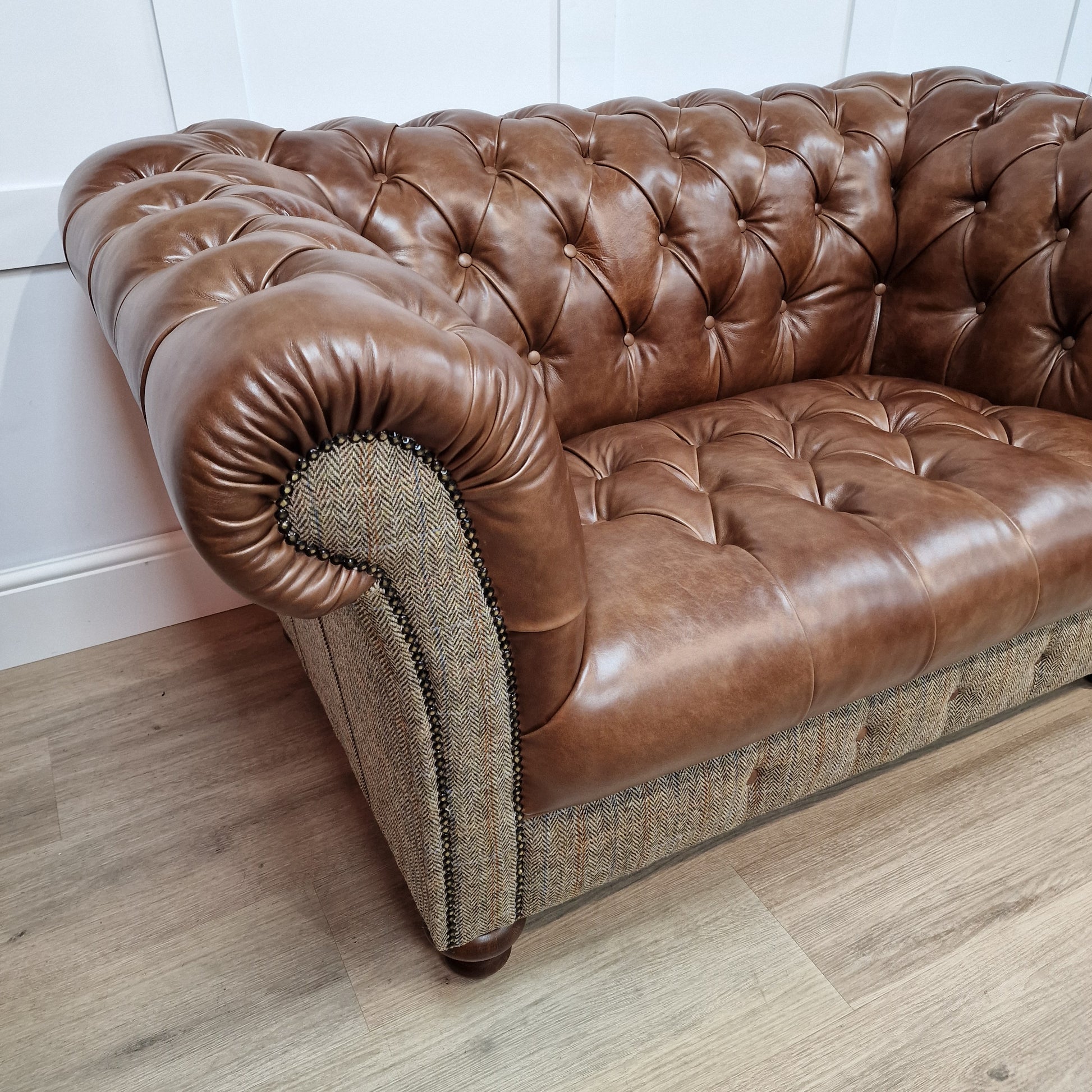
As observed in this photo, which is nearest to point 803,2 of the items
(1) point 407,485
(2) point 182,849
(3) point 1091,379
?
(3) point 1091,379

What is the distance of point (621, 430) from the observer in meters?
1.35

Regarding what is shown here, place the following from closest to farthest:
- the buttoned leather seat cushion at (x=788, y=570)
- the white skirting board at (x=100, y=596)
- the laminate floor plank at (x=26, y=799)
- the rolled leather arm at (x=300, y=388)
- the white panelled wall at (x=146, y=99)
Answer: the rolled leather arm at (x=300, y=388)
the buttoned leather seat cushion at (x=788, y=570)
the laminate floor plank at (x=26, y=799)
the white panelled wall at (x=146, y=99)
the white skirting board at (x=100, y=596)

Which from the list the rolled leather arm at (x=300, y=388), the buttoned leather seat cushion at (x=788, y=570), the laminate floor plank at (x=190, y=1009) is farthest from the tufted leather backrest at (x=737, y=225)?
the laminate floor plank at (x=190, y=1009)

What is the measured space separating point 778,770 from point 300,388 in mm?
743

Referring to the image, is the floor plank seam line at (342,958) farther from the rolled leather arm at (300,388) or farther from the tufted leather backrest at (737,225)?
the tufted leather backrest at (737,225)

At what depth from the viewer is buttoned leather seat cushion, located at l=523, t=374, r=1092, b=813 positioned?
837mm

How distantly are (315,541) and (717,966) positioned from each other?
71 centimetres

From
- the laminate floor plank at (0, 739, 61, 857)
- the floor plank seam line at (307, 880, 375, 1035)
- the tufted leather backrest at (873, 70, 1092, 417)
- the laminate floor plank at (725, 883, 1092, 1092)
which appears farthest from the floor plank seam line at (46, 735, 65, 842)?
Result: the tufted leather backrest at (873, 70, 1092, 417)

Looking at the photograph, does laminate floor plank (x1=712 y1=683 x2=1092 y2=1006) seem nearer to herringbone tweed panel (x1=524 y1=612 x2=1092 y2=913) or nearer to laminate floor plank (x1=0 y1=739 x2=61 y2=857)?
herringbone tweed panel (x1=524 y1=612 x2=1092 y2=913)

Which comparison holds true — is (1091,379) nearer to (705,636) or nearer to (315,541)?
(705,636)

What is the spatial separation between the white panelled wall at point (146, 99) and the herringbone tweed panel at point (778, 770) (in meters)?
0.99

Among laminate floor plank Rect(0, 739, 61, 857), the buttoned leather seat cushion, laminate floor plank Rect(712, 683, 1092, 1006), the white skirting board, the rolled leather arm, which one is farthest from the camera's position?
the white skirting board

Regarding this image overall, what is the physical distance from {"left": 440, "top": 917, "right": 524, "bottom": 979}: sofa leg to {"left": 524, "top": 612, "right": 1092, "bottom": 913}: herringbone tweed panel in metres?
0.04

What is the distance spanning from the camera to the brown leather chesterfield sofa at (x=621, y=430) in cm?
62
